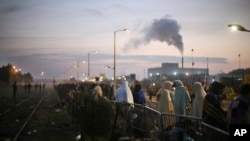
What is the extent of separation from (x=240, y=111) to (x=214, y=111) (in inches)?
42.7

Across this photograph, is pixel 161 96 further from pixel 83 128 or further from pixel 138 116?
pixel 83 128

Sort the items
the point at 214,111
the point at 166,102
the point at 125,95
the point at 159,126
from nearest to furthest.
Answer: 1. the point at 214,111
2. the point at 159,126
3. the point at 166,102
4. the point at 125,95

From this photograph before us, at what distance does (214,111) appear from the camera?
344 inches

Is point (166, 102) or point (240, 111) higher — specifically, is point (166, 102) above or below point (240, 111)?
below

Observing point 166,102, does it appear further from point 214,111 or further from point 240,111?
point 240,111

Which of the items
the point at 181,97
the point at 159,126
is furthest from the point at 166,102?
the point at 159,126

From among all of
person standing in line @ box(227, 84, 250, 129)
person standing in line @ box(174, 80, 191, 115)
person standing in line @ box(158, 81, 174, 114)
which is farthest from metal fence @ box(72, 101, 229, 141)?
person standing in line @ box(174, 80, 191, 115)

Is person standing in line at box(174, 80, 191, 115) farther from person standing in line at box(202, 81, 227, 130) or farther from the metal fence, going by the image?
person standing in line at box(202, 81, 227, 130)

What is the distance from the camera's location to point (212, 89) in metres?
9.04

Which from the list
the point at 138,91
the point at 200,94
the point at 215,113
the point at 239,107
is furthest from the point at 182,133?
the point at 138,91

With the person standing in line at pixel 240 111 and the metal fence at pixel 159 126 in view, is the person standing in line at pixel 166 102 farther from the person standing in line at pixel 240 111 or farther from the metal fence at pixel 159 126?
the person standing in line at pixel 240 111

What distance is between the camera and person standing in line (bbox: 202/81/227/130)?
8695 millimetres

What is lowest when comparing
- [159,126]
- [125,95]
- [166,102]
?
[159,126]

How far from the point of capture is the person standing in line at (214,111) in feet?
28.5
